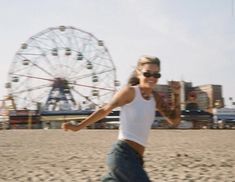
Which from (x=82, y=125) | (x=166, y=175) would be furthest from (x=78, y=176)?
(x=82, y=125)

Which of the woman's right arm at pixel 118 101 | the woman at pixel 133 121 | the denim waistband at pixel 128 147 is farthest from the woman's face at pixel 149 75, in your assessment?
the denim waistband at pixel 128 147

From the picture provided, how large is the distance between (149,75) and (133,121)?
0.33 m

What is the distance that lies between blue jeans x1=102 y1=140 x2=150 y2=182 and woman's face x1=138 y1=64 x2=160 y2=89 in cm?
43

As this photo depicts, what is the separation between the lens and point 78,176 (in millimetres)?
8867

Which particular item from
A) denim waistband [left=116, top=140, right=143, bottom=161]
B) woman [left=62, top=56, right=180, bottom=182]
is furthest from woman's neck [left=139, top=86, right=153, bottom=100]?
denim waistband [left=116, top=140, right=143, bottom=161]

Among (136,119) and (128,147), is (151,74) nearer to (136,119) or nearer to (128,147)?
(136,119)

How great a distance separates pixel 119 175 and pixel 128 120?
14.5 inches

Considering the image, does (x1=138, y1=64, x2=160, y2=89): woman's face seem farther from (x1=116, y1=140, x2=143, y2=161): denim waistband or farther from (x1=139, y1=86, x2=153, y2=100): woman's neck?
(x1=116, y1=140, x2=143, y2=161): denim waistband

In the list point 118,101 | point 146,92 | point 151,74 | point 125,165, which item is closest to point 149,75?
point 151,74

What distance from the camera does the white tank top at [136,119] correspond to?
3.16 metres

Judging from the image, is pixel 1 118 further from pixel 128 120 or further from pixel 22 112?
pixel 128 120

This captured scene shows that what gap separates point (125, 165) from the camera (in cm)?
311

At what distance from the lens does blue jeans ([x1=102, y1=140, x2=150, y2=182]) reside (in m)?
3.10

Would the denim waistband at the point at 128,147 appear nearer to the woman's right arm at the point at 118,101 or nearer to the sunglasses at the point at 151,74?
the woman's right arm at the point at 118,101
